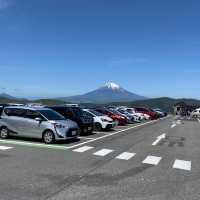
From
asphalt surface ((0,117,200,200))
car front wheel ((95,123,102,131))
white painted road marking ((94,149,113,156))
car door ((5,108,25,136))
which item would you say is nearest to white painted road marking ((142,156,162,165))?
asphalt surface ((0,117,200,200))

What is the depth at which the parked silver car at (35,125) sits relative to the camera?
15875mm

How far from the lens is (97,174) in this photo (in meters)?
8.86

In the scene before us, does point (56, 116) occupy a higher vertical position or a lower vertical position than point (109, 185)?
higher

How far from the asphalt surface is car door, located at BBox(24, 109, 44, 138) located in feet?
7.49

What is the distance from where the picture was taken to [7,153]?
1220cm

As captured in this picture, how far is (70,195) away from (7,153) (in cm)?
608

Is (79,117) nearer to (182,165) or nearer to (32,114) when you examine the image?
(32,114)

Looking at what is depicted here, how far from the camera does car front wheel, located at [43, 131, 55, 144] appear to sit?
51.7 feet

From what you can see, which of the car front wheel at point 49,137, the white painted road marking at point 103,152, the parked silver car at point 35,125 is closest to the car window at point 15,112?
the parked silver car at point 35,125

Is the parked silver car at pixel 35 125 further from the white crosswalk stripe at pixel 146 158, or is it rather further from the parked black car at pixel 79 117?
the parked black car at pixel 79 117

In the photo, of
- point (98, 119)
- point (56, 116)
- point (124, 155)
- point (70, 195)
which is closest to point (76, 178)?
point (70, 195)

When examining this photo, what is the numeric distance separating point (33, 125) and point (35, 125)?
0.37 feet

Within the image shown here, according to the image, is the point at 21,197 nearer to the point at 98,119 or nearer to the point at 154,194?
the point at 154,194

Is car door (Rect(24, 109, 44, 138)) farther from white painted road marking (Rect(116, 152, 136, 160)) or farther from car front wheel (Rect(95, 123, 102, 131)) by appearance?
car front wheel (Rect(95, 123, 102, 131))
